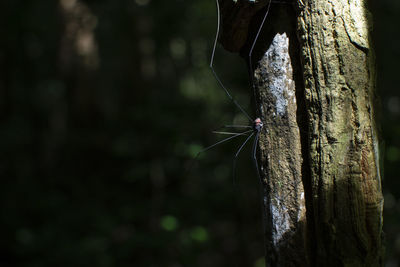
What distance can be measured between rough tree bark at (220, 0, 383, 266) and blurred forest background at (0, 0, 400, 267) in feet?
4.52

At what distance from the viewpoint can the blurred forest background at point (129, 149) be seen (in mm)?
4066

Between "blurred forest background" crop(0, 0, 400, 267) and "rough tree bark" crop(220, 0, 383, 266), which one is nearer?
"rough tree bark" crop(220, 0, 383, 266)

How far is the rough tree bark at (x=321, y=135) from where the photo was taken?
1.45m

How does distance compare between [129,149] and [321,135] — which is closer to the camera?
[321,135]

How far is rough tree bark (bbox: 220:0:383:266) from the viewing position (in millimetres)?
1448

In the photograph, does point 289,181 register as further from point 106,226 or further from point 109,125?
point 109,125

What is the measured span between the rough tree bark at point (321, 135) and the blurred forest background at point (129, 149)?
1.38 meters

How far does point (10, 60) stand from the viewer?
834 centimetres

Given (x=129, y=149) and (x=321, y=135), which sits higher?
(x=321, y=135)

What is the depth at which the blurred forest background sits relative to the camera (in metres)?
4.07

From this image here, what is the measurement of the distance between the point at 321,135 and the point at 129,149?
330cm

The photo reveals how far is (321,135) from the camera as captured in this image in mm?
1477

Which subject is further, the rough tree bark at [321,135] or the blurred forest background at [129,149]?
the blurred forest background at [129,149]

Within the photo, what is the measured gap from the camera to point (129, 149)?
175 inches
